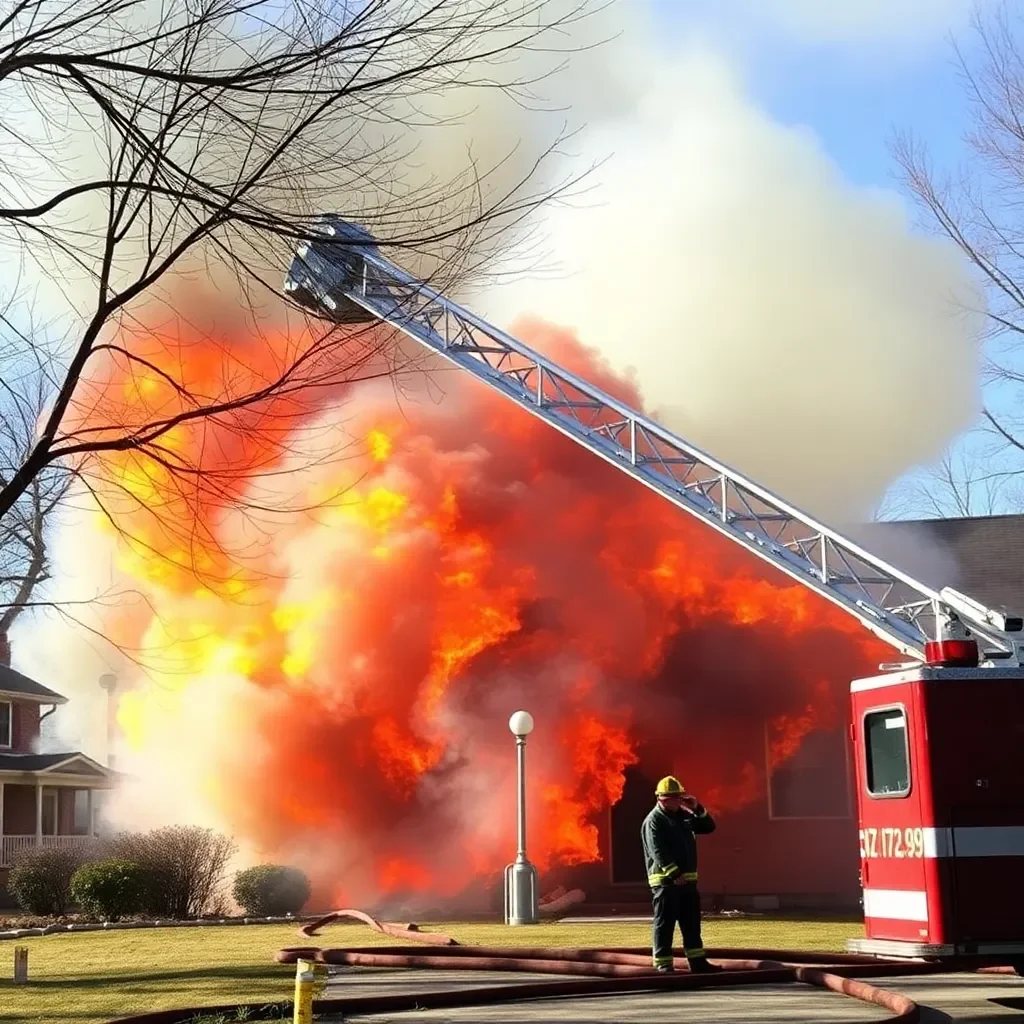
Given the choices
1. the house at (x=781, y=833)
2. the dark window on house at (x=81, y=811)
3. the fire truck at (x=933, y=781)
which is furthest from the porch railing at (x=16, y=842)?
the fire truck at (x=933, y=781)

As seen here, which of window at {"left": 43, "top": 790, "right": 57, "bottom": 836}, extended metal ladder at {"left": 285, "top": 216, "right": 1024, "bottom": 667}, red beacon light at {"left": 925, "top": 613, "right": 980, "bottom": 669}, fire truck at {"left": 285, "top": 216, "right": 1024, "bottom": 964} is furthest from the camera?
window at {"left": 43, "top": 790, "right": 57, "bottom": 836}

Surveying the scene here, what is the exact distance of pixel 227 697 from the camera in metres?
22.5

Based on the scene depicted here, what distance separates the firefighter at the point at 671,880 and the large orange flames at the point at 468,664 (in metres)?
9.97

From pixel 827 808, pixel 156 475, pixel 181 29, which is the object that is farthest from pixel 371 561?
pixel 181 29

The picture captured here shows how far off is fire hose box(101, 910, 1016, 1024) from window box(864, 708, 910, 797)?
4.20 feet

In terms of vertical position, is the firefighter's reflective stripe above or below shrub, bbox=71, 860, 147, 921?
above

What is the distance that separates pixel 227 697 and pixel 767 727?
27.3ft

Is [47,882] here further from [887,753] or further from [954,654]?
[954,654]

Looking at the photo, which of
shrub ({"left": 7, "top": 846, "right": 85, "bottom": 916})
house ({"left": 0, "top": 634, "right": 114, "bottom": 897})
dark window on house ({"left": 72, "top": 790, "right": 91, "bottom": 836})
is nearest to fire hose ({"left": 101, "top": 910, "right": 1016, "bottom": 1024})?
shrub ({"left": 7, "top": 846, "right": 85, "bottom": 916})

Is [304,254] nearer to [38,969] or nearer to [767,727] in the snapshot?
[38,969]

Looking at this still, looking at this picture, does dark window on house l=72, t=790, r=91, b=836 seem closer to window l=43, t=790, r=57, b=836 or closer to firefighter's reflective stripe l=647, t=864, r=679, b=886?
window l=43, t=790, r=57, b=836

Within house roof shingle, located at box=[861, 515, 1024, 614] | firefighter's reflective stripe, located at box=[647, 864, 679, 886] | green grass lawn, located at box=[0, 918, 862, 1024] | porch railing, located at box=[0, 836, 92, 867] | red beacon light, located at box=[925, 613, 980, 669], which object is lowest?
green grass lawn, located at box=[0, 918, 862, 1024]

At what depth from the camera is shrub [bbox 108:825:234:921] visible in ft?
71.1

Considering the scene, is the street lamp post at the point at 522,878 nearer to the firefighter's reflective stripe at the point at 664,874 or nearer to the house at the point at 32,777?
the firefighter's reflective stripe at the point at 664,874
